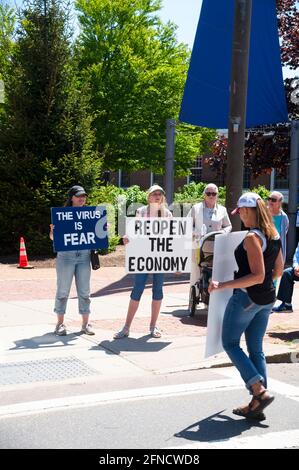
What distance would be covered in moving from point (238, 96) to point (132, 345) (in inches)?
157

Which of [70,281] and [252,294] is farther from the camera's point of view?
[70,281]

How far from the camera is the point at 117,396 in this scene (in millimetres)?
5805

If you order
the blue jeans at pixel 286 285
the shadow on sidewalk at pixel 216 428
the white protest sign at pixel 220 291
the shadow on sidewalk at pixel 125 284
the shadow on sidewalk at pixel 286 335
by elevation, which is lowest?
the shadow on sidewalk at pixel 125 284

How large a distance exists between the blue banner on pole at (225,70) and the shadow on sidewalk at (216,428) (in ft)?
38.5

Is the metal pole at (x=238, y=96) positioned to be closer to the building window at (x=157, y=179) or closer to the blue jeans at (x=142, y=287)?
the blue jeans at (x=142, y=287)

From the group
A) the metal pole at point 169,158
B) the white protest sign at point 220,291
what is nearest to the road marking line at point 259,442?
the white protest sign at point 220,291

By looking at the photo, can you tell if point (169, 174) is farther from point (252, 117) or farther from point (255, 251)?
point (255, 251)

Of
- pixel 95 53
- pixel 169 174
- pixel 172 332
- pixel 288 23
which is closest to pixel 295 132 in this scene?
pixel 169 174

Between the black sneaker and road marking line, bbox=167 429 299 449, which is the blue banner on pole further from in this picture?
road marking line, bbox=167 429 299 449

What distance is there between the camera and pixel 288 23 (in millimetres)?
21703

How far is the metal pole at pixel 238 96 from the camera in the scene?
359 inches

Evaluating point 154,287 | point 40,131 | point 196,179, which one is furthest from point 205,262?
point 196,179

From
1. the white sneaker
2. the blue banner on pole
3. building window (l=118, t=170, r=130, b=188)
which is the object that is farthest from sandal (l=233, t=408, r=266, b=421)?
building window (l=118, t=170, r=130, b=188)

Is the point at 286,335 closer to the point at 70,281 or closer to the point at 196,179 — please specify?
the point at 70,281
